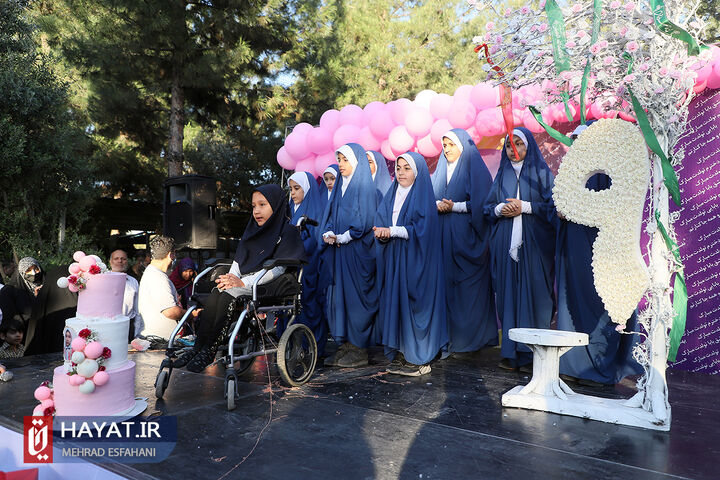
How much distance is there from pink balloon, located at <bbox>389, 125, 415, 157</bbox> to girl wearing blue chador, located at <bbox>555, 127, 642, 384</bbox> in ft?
7.17

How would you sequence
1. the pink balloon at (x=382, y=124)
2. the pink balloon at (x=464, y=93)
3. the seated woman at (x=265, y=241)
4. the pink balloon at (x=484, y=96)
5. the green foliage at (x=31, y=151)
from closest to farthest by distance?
the seated woman at (x=265, y=241) → the pink balloon at (x=484, y=96) → the pink balloon at (x=464, y=93) → the pink balloon at (x=382, y=124) → the green foliage at (x=31, y=151)

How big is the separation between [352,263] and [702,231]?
9.10 feet

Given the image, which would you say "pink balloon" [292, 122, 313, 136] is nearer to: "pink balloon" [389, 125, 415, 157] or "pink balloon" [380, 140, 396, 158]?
"pink balloon" [380, 140, 396, 158]

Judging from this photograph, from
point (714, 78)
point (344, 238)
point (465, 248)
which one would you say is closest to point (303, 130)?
point (344, 238)

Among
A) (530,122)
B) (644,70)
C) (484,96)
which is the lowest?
(644,70)

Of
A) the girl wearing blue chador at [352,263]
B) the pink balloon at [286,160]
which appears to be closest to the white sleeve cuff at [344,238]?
the girl wearing blue chador at [352,263]

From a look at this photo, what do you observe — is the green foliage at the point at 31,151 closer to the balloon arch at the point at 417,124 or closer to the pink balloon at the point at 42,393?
the balloon arch at the point at 417,124

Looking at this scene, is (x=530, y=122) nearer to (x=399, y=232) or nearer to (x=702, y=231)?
(x=702, y=231)

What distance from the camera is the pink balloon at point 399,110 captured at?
5457mm

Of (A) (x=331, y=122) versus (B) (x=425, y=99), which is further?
(A) (x=331, y=122)

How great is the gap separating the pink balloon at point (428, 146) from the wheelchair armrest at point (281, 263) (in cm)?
252

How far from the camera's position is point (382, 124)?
5.60 meters

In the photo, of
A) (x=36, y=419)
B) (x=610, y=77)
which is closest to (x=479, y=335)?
(x=610, y=77)

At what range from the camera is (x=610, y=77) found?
2713mm
